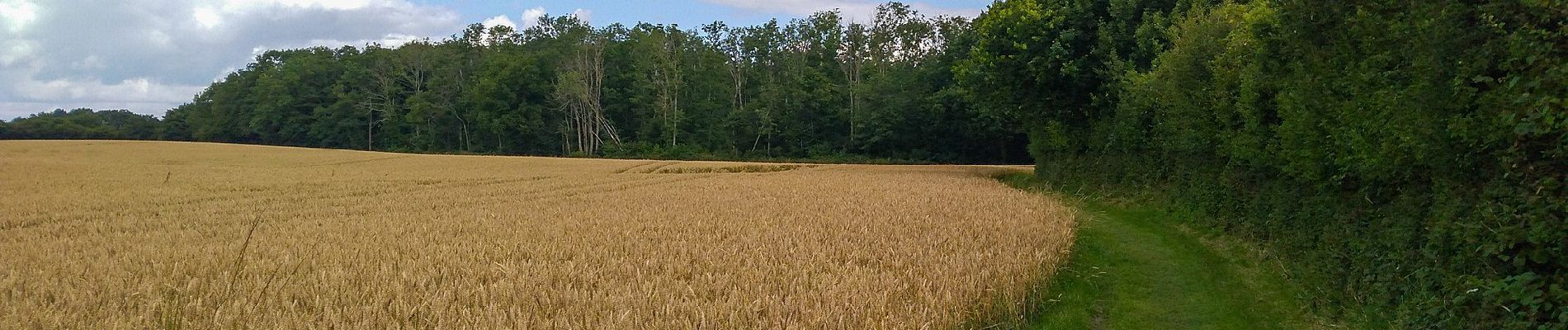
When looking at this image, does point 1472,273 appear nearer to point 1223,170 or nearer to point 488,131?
point 1223,170

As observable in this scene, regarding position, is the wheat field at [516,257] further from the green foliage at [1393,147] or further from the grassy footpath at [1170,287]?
the green foliage at [1393,147]

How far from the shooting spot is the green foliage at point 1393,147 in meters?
4.99

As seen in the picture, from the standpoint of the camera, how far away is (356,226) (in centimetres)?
1014

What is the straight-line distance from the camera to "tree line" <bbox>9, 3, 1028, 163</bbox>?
5444cm

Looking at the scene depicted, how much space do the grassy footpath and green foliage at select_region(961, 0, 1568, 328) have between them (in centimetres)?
44

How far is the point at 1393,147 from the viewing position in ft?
22.9

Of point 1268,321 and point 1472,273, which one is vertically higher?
point 1472,273

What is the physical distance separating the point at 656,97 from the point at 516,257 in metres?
57.8

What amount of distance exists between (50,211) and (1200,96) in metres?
19.9

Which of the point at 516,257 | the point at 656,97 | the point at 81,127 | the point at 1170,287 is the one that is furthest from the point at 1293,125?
the point at 81,127

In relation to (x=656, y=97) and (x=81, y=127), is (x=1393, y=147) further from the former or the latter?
(x=81, y=127)

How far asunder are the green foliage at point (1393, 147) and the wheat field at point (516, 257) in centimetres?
298

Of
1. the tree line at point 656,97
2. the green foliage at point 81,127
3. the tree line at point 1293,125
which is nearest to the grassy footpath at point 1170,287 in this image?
the tree line at point 1293,125

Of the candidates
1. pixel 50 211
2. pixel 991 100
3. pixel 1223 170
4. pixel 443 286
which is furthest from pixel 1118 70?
pixel 50 211
